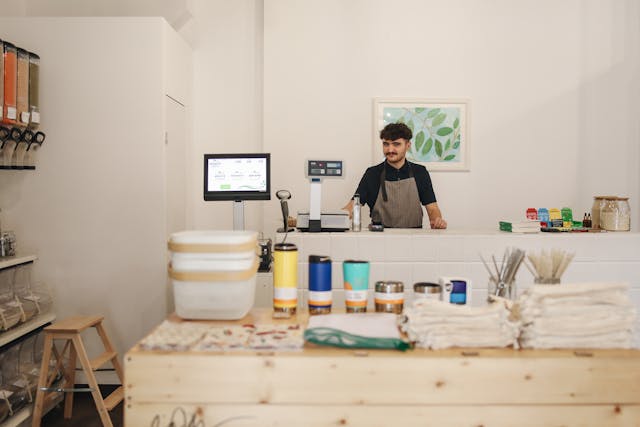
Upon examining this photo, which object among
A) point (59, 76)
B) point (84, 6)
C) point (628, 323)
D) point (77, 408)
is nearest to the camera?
point (628, 323)

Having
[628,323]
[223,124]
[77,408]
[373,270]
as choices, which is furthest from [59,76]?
[628,323]

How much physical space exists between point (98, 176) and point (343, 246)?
186cm

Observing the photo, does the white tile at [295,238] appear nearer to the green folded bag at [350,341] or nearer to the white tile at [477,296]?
the white tile at [477,296]

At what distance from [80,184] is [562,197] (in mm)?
4001

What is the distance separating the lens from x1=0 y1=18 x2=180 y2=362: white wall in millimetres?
3912

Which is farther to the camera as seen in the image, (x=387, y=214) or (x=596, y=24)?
(x=596, y=24)

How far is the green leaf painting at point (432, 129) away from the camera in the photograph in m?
5.01

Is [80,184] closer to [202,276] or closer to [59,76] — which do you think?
[59,76]

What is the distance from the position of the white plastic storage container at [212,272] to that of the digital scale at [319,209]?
3.57 feet

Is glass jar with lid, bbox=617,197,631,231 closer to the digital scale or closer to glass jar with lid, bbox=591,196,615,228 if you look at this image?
glass jar with lid, bbox=591,196,615,228

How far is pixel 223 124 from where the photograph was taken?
198 inches

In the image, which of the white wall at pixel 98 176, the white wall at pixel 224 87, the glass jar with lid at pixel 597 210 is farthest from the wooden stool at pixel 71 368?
the glass jar with lid at pixel 597 210

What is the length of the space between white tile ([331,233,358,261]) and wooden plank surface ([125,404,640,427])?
5.34 ft

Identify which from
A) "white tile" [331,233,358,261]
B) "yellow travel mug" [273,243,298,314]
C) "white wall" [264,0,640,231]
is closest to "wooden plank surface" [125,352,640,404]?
"yellow travel mug" [273,243,298,314]
